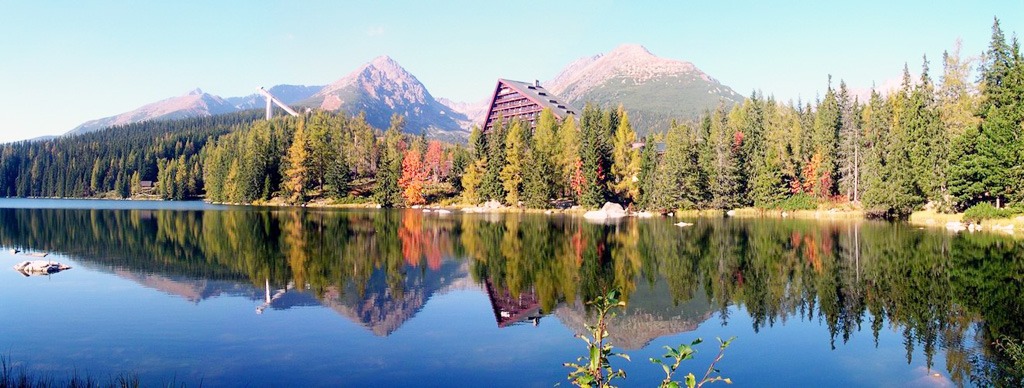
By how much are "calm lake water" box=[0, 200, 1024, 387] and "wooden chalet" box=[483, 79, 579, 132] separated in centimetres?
8614

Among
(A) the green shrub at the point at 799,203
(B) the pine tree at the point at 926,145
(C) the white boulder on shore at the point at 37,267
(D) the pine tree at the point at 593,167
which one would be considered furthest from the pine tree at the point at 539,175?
(C) the white boulder on shore at the point at 37,267

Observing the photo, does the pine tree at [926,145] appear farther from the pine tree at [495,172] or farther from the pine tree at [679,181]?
the pine tree at [495,172]

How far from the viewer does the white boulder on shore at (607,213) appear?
72.7m

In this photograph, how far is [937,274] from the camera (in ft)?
88.0

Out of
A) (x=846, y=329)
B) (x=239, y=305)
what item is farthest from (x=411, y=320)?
(x=846, y=329)

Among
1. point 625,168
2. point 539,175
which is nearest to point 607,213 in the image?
point 625,168

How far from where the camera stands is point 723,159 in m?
80.4

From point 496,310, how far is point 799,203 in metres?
67.3

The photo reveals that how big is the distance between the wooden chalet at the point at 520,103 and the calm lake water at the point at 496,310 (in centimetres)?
8614

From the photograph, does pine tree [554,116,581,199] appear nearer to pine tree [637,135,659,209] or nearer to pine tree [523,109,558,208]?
pine tree [523,109,558,208]

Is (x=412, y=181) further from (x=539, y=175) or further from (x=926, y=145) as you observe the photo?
(x=926, y=145)

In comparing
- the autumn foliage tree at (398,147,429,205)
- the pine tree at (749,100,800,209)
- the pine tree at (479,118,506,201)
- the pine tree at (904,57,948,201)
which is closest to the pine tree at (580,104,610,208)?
the pine tree at (479,118,506,201)

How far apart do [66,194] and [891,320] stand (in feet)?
662

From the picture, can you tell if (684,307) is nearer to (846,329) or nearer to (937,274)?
(846,329)
